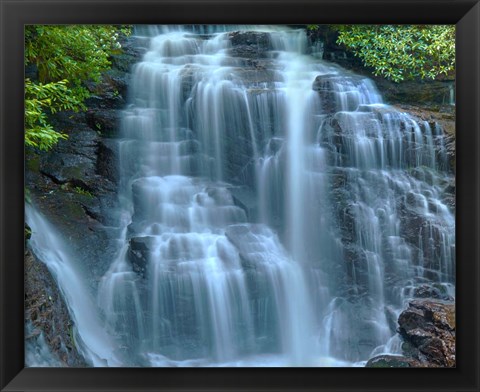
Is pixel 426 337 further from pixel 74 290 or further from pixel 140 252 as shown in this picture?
pixel 74 290

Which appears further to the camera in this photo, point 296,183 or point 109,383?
point 296,183

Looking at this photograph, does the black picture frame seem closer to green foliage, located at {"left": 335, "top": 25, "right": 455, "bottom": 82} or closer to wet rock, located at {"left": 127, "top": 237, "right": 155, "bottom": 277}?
green foliage, located at {"left": 335, "top": 25, "right": 455, "bottom": 82}

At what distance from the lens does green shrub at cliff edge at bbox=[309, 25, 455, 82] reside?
2127mm

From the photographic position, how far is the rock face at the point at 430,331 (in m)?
2.13

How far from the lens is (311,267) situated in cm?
220

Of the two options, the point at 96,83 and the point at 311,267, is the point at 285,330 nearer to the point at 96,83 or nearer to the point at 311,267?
the point at 311,267

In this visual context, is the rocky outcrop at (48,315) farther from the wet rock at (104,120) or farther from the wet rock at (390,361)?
the wet rock at (390,361)

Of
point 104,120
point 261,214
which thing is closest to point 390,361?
point 261,214

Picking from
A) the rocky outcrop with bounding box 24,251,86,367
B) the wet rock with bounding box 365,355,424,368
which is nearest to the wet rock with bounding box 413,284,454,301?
the wet rock with bounding box 365,355,424,368

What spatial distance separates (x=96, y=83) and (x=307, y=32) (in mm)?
956

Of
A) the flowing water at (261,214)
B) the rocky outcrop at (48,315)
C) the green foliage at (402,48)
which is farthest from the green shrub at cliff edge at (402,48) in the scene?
the rocky outcrop at (48,315)
